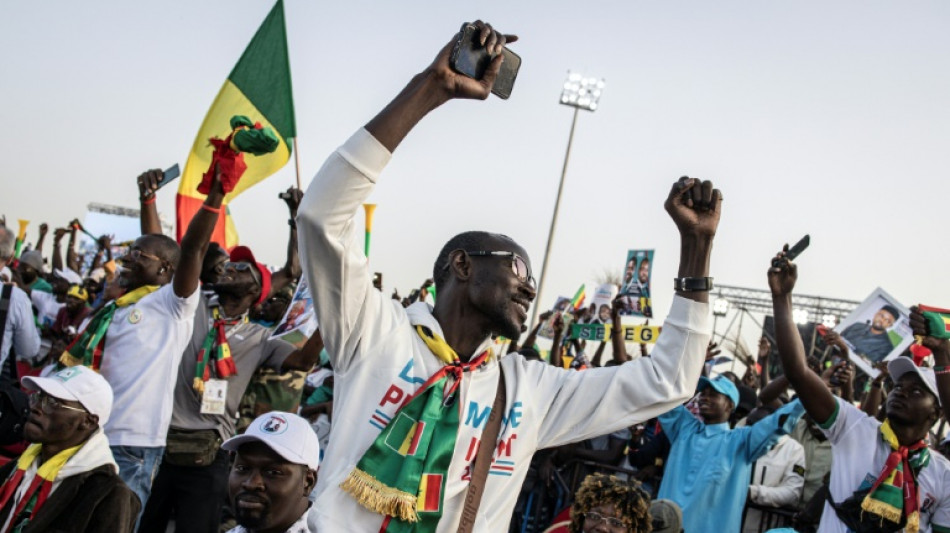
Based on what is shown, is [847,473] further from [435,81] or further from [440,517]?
[435,81]

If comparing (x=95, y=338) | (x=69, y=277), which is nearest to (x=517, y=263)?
(x=95, y=338)

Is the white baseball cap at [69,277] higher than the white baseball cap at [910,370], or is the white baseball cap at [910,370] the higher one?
the white baseball cap at [910,370]

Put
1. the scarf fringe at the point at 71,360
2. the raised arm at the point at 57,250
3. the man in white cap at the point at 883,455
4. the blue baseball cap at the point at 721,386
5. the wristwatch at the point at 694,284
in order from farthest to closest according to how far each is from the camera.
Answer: the raised arm at the point at 57,250, the blue baseball cap at the point at 721,386, the scarf fringe at the point at 71,360, the man in white cap at the point at 883,455, the wristwatch at the point at 694,284

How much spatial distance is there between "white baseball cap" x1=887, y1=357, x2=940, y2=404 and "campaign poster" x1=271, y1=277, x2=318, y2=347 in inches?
138

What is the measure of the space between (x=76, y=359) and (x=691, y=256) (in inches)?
143

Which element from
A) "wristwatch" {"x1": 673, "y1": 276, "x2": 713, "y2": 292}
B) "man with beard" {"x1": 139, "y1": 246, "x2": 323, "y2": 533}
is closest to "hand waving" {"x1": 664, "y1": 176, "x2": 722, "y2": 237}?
"wristwatch" {"x1": 673, "y1": 276, "x2": 713, "y2": 292}

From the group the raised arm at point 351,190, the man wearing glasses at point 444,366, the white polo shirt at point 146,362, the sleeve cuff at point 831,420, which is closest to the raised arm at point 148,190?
the white polo shirt at point 146,362

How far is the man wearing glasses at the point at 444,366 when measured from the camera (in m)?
2.17

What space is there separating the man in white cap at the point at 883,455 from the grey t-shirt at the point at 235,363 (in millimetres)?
3030

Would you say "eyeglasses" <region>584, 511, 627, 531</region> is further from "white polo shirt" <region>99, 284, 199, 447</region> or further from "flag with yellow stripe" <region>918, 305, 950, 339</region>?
"white polo shirt" <region>99, 284, 199, 447</region>

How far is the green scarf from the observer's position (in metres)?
2.27

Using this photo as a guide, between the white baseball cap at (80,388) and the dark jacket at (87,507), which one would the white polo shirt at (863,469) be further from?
the white baseball cap at (80,388)

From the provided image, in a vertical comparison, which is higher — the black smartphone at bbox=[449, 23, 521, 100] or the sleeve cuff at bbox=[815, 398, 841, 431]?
the black smartphone at bbox=[449, 23, 521, 100]

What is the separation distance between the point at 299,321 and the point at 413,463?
3.87 metres
